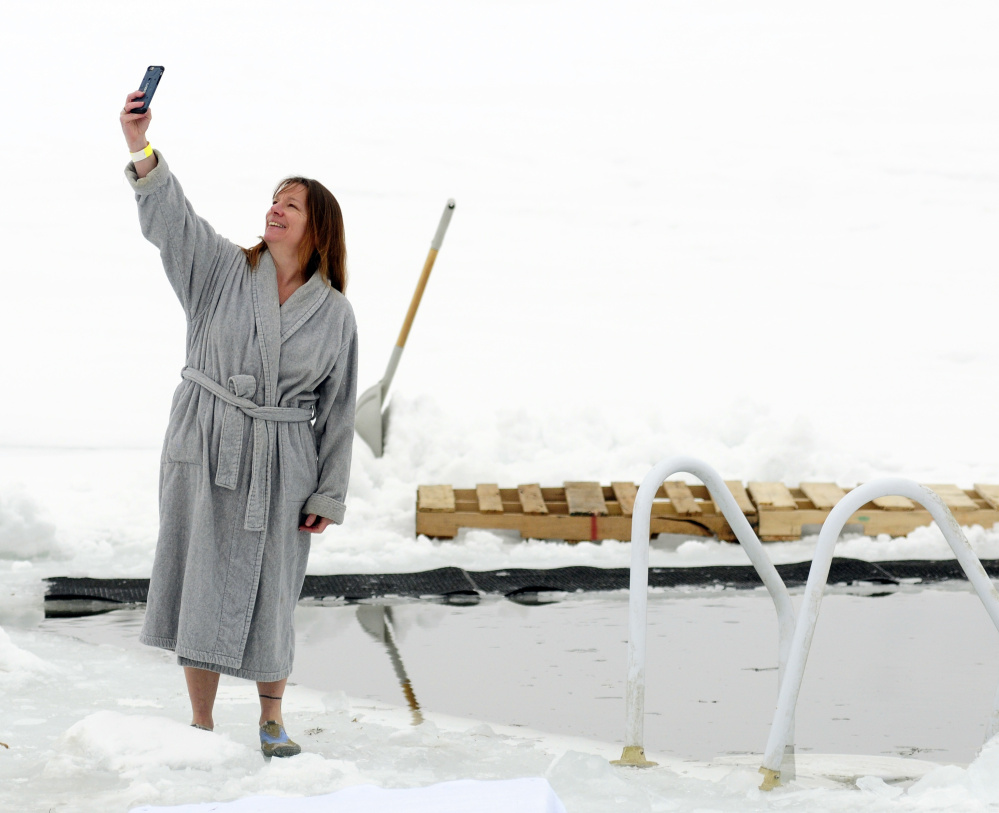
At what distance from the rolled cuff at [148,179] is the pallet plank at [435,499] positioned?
3932mm

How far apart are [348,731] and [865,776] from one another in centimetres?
130

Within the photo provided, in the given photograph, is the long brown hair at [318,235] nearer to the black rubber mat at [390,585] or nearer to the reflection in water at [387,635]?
the reflection in water at [387,635]

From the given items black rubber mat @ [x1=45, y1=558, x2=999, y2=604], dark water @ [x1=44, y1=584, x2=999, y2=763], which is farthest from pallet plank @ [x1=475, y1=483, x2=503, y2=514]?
dark water @ [x1=44, y1=584, x2=999, y2=763]

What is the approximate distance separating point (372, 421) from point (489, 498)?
147 centimetres

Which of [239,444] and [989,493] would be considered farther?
[989,493]

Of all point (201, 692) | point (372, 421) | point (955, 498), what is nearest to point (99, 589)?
point (201, 692)

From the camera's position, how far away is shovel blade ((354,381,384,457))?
7691mm

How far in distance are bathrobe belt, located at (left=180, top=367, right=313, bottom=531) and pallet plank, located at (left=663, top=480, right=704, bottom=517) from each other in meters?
4.27

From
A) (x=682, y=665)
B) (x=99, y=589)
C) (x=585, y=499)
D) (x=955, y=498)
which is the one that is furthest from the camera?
(x=955, y=498)

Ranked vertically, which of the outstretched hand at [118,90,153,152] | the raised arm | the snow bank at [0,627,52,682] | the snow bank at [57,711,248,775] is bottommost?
the snow bank at [0,627,52,682]

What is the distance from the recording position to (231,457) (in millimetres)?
2600

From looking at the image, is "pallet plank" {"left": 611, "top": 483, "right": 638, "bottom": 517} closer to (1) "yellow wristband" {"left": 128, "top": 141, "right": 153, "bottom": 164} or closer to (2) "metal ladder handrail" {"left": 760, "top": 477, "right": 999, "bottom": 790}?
(2) "metal ladder handrail" {"left": 760, "top": 477, "right": 999, "bottom": 790}

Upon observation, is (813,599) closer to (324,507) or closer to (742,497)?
(324,507)

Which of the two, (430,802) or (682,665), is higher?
(430,802)
